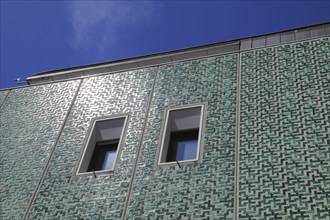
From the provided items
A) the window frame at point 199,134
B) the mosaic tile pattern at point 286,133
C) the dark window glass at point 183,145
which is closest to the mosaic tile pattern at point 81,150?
the window frame at point 199,134

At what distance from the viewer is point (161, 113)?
5.65m

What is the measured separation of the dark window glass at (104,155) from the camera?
219 inches

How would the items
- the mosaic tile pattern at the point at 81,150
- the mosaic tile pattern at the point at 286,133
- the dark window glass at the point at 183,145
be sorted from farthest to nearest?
the dark window glass at the point at 183,145 < the mosaic tile pattern at the point at 81,150 < the mosaic tile pattern at the point at 286,133

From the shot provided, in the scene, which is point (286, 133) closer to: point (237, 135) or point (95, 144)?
point (237, 135)

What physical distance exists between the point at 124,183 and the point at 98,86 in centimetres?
188

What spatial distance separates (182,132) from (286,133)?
1.27 metres

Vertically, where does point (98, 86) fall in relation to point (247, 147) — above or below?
above

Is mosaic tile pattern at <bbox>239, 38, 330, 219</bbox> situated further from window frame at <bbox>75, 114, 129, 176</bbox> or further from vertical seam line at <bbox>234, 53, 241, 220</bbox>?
window frame at <bbox>75, 114, 129, 176</bbox>

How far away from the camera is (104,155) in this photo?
227 inches

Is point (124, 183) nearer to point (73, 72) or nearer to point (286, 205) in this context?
point (286, 205)

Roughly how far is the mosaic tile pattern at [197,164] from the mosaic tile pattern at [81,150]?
0.17 meters

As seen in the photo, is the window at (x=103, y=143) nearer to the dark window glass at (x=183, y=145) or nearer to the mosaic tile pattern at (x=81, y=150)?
the mosaic tile pattern at (x=81, y=150)

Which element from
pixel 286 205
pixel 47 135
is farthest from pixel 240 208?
pixel 47 135

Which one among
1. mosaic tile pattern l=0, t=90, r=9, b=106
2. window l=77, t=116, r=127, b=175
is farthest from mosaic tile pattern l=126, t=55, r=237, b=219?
mosaic tile pattern l=0, t=90, r=9, b=106
